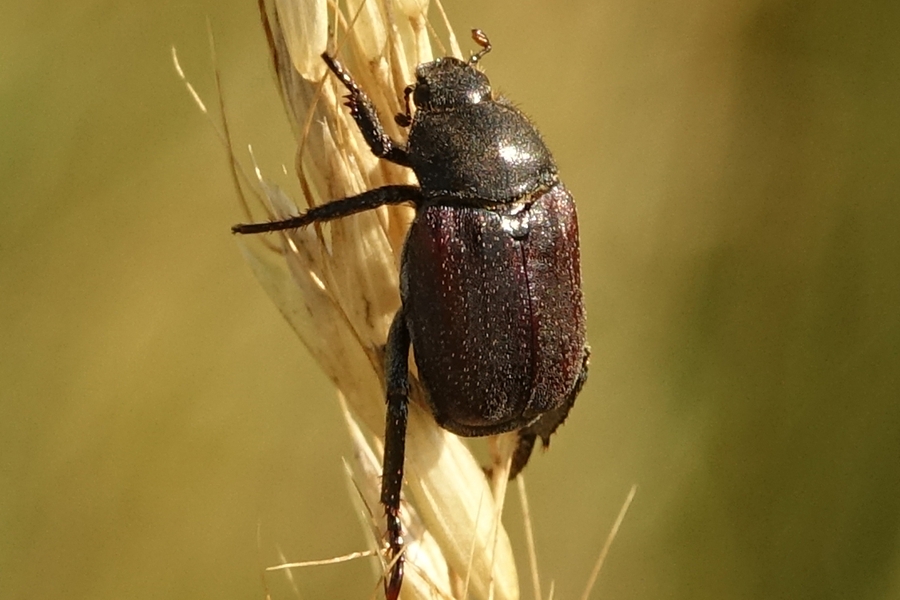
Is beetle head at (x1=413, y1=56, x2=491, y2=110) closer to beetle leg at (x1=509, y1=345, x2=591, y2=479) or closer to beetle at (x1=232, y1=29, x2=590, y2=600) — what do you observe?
beetle at (x1=232, y1=29, x2=590, y2=600)

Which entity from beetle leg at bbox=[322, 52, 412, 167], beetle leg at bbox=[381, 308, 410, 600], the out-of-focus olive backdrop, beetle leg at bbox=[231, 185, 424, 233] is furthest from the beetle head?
the out-of-focus olive backdrop

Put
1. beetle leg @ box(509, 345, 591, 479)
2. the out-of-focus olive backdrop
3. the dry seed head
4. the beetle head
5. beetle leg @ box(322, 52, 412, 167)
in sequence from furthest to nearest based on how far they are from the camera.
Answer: the out-of-focus olive backdrop → the beetle head → beetle leg @ box(509, 345, 591, 479) → beetle leg @ box(322, 52, 412, 167) → the dry seed head

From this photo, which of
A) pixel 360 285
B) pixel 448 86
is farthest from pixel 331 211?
pixel 448 86

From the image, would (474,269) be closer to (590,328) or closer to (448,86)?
(448,86)

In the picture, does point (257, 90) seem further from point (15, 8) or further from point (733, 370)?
point (733, 370)

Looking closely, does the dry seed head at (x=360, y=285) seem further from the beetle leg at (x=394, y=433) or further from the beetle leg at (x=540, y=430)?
the beetle leg at (x=540, y=430)

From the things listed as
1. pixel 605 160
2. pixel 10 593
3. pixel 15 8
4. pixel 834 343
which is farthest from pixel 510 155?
pixel 10 593
